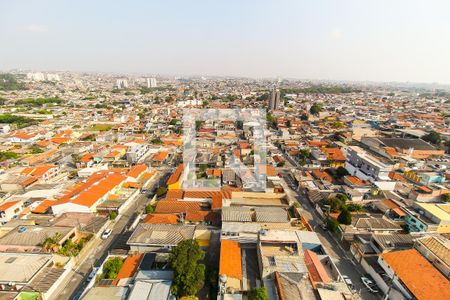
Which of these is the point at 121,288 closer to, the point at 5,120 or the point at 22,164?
the point at 22,164

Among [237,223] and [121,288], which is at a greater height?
[237,223]

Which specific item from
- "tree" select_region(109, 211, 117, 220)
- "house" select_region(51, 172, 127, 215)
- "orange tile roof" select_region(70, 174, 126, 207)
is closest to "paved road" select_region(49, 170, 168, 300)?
"tree" select_region(109, 211, 117, 220)

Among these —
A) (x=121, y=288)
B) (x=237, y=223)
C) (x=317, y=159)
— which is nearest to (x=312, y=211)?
(x=237, y=223)

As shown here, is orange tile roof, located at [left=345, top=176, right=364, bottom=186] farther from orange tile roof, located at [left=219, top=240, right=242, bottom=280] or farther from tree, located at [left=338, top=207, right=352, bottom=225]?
orange tile roof, located at [left=219, top=240, right=242, bottom=280]

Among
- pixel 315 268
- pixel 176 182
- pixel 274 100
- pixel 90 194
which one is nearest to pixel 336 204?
pixel 315 268

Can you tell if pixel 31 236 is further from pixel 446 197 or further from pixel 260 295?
pixel 446 197
